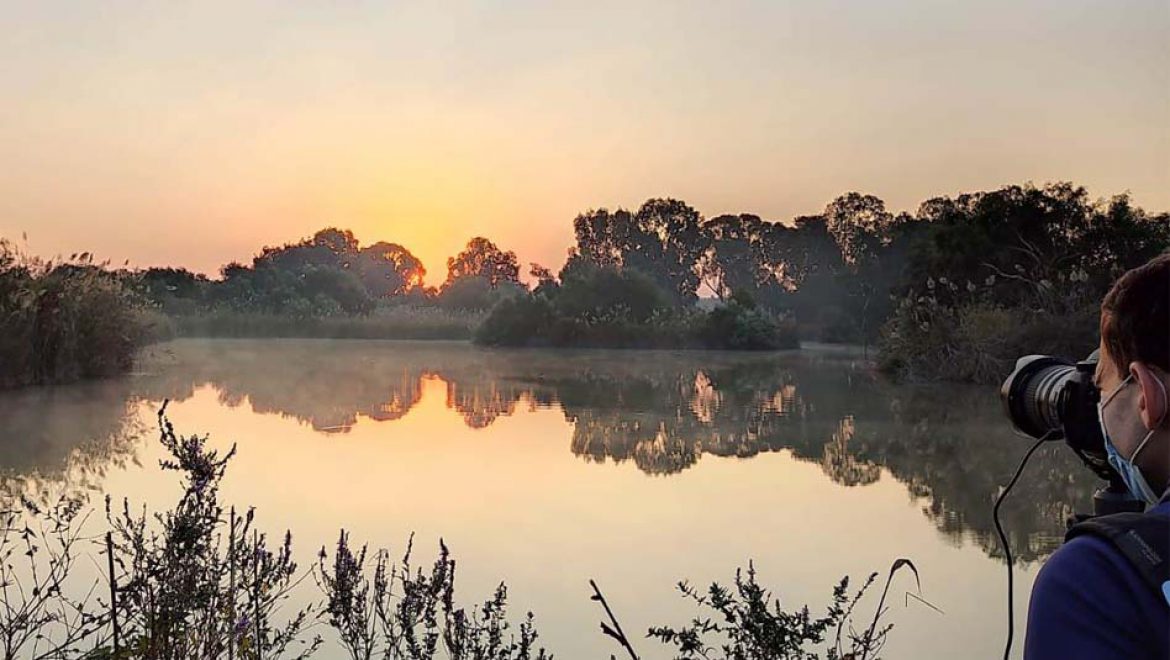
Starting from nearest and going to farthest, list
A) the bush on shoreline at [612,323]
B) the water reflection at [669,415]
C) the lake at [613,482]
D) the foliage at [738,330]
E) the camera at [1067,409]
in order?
the camera at [1067,409] < the lake at [613,482] < the water reflection at [669,415] < the foliage at [738,330] < the bush on shoreline at [612,323]

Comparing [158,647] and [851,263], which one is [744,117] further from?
[851,263]

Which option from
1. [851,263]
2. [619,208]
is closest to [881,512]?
[851,263]

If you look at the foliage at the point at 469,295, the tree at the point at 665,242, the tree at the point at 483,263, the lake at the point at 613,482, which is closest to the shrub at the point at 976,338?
the lake at the point at 613,482

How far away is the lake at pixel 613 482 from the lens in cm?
283

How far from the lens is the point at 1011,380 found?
3.73 ft

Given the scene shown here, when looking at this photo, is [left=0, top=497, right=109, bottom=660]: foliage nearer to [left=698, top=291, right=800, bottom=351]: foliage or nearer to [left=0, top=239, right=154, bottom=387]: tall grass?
[left=0, top=239, right=154, bottom=387]: tall grass

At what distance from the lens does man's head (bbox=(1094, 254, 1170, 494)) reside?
700 mm

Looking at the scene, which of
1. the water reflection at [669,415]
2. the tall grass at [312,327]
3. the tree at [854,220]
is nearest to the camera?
the water reflection at [669,415]

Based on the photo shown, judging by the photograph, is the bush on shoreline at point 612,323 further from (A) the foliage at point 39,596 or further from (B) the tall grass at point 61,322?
(A) the foliage at point 39,596

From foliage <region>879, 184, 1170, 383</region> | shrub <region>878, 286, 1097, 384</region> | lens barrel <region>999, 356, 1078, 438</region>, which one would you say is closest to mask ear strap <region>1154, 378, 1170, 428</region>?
lens barrel <region>999, 356, 1078, 438</region>

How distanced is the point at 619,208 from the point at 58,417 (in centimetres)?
2332

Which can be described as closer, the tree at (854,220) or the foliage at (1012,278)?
the foliage at (1012,278)

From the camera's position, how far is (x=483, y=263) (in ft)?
142

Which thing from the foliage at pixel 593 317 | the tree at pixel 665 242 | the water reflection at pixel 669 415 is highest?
the tree at pixel 665 242
